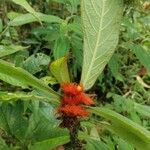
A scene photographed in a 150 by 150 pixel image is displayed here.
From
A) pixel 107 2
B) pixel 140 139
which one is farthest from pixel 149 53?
pixel 140 139

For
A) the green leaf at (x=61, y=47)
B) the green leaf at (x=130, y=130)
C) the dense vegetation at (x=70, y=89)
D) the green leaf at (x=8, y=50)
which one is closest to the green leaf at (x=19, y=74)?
the dense vegetation at (x=70, y=89)

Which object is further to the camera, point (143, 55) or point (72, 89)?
point (143, 55)

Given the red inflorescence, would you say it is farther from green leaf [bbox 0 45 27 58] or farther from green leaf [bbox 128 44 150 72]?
green leaf [bbox 128 44 150 72]

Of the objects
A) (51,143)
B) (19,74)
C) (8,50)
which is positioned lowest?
(51,143)

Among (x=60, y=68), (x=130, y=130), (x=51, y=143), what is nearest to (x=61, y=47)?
(x=51, y=143)

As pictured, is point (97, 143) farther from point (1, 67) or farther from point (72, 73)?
point (72, 73)

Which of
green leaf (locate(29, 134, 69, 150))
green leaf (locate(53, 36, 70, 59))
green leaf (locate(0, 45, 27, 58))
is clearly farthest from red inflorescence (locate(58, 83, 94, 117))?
green leaf (locate(53, 36, 70, 59))

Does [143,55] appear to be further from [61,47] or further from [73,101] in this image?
[73,101]

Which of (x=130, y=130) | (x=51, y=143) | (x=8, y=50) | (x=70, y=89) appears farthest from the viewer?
(x=8, y=50)
